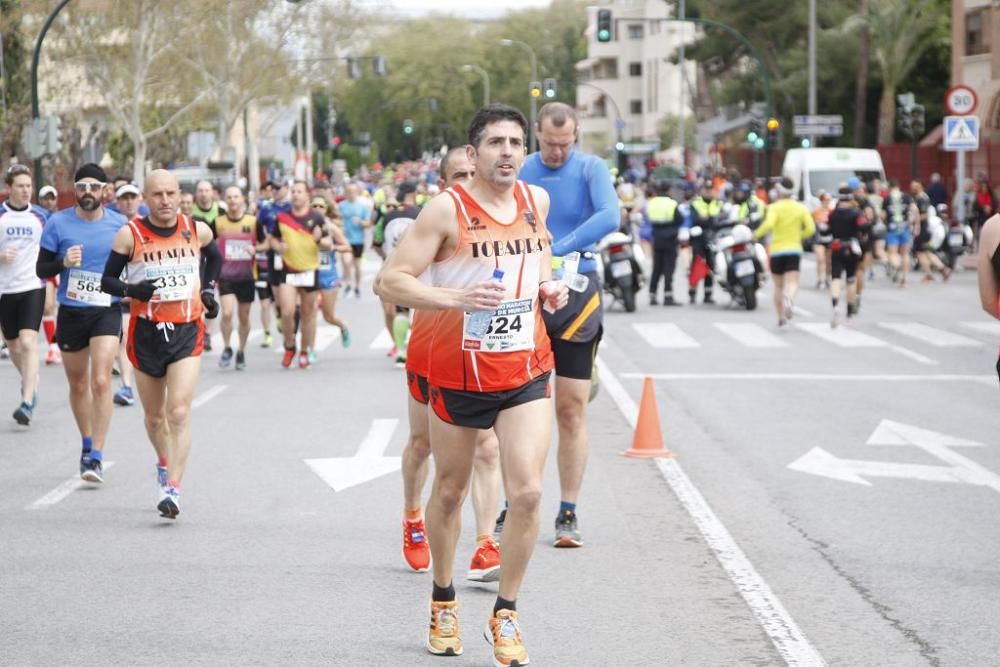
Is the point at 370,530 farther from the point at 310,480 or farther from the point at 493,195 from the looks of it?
the point at 493,195

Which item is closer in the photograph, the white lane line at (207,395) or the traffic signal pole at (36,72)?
the white lane line at (207,395)

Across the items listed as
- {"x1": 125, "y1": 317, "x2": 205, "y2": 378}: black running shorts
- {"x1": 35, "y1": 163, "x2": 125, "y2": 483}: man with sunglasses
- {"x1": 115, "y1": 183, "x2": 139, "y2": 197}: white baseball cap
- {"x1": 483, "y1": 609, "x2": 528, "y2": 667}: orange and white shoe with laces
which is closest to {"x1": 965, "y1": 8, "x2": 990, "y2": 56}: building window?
{"x1": 115, "y1": 183, "x2": 139, "y2": 197}: white baseball cap

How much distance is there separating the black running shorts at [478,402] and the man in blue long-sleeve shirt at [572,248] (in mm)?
1973

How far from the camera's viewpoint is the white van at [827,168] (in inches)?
1639

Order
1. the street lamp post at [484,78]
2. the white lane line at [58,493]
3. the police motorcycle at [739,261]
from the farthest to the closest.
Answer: the street lamp post at [484,78] < the police motorcycle at [739,261] < the white lane line at [58,493]

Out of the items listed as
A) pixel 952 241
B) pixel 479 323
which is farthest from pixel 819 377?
pixel 952 241

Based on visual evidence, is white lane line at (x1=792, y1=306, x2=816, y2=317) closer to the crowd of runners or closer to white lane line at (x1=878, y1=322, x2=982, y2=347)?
white lane line at (x1=878, y1=322, x2=982, y2=347)

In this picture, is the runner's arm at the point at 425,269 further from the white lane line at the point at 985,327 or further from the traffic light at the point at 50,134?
the traffic light at the point at 50,134

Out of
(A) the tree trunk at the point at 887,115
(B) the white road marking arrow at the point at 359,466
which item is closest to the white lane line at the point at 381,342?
(B) the white road marking arrow at the point at 359,466

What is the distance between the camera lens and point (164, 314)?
373 inches

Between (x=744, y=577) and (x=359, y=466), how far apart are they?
401cm

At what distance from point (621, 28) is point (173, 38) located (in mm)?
80683

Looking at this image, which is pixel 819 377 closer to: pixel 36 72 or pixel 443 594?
pixel 443 594

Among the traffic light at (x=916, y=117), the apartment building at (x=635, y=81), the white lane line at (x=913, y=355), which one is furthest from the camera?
the apartment building at (x=635, y=81)
